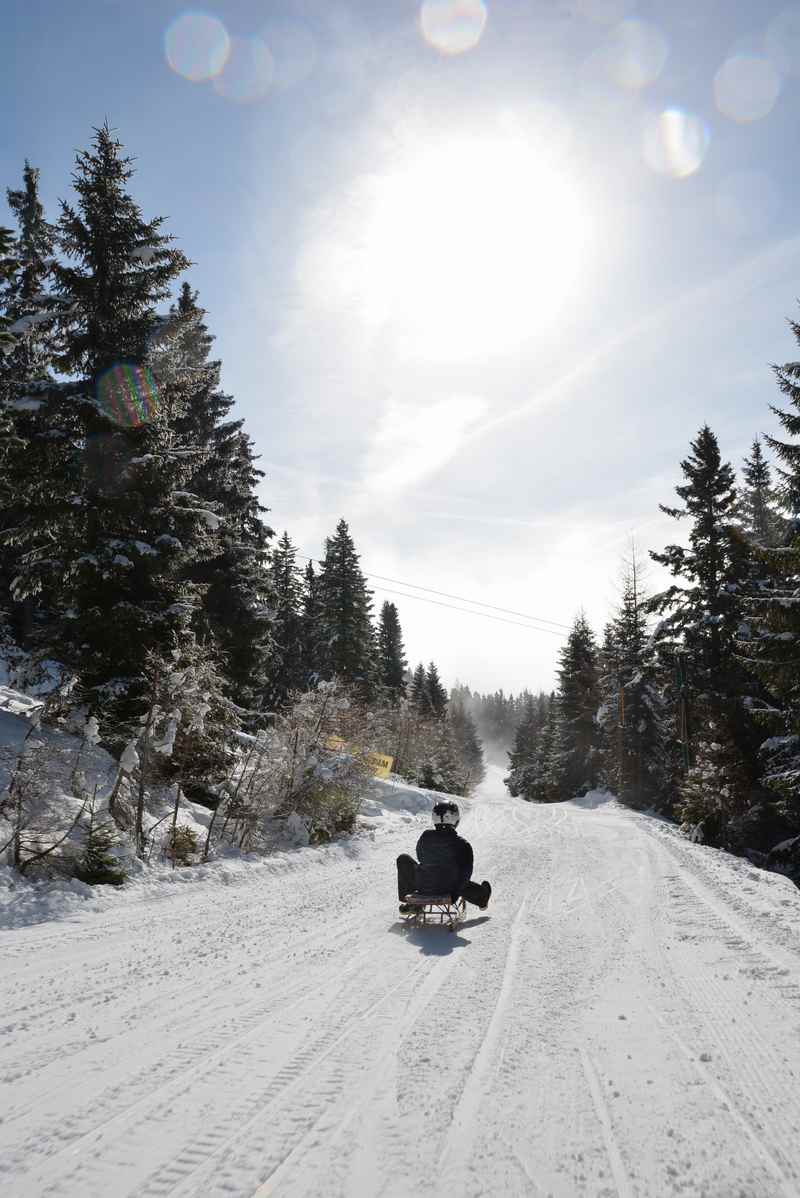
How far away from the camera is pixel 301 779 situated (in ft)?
48.9

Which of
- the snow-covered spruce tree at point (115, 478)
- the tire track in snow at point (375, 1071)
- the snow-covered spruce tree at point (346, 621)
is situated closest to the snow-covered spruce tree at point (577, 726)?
the snow-covered spruce tree at point (346, 621)

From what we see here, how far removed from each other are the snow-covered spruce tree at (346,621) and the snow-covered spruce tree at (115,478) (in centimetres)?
2632

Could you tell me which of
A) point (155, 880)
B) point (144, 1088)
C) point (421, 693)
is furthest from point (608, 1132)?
point (421, 693)

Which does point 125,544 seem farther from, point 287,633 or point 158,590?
point 287,633

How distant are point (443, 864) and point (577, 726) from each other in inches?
1620

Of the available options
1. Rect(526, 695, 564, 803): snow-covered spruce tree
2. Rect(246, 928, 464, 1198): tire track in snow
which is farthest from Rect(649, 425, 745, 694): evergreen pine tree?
Rect(526, 695, 564, 803): snow-covered spruce tree

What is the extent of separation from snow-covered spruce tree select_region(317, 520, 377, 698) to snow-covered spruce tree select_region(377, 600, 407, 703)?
19095 millimetres

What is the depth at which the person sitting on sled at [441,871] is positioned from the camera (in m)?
8.13

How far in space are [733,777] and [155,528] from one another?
18109mm

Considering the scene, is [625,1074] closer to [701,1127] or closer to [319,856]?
[701,1127]

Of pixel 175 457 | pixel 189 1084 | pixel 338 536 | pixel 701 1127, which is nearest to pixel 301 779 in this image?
pixel 175 457

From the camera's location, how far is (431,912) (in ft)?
27.0

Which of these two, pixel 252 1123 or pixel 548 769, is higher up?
pixel 548 769

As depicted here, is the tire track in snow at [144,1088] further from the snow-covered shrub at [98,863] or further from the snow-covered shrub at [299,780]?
the snow-covered shrub at [299,780]
